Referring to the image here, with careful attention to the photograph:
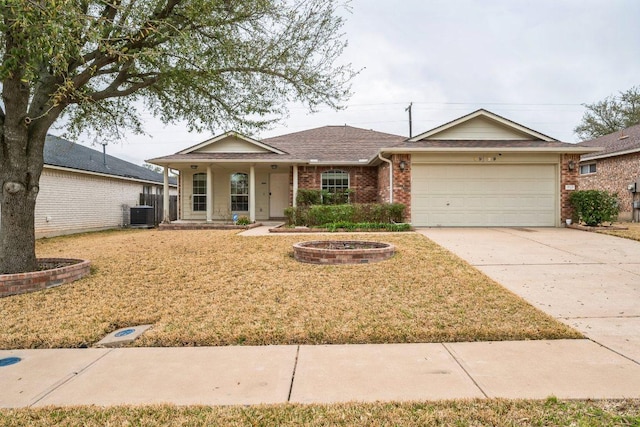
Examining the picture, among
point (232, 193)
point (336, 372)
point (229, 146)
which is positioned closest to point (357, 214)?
point (232, 193)

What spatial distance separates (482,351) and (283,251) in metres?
5.53

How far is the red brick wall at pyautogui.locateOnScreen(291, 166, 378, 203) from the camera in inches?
636

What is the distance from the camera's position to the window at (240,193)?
17.1 meters

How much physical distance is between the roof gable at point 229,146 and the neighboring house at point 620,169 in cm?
1383

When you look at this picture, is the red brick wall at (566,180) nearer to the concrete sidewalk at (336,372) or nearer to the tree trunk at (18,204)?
the concrete sidewalk at (336,372)

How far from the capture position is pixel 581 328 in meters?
3.97

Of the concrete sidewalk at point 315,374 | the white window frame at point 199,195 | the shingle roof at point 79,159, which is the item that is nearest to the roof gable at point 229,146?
the white window frame at point 199,195

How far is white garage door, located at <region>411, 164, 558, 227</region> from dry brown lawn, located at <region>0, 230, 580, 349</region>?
565 cm

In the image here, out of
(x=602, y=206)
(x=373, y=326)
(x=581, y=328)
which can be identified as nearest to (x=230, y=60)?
(x=373, y=326)

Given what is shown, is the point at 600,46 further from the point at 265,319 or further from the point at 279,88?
the point at 265,319

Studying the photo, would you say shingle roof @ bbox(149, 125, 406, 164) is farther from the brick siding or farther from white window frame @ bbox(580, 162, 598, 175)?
white window frame @ bbox(580, 162, 598, 175)

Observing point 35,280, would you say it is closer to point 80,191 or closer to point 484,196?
point 80,191

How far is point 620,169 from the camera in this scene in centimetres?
1795

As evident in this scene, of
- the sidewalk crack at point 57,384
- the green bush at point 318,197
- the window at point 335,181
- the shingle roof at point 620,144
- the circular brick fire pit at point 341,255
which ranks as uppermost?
the shingle roof at point 620,144
